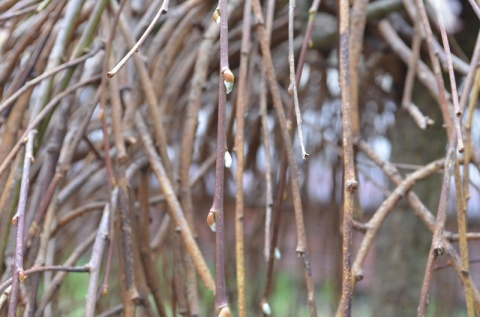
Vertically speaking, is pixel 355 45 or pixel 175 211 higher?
pixel 355 45

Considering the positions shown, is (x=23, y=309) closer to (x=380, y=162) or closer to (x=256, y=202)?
(x=380, y=162)

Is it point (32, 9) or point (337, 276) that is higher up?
point (32, 9)

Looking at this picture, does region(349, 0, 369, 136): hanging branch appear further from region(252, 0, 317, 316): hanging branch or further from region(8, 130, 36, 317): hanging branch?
region(8, 130, 36, 317): hanging branch

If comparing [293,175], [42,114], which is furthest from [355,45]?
[42,114]

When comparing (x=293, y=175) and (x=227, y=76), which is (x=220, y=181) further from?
(x=293, y=175)

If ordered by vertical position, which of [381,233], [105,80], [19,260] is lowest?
[381,233]

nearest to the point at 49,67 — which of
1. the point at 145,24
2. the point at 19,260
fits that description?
the point at 145,24

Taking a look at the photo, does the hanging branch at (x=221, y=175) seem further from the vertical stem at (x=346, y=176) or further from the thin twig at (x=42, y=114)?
the thin twig at (x=42, y=114)

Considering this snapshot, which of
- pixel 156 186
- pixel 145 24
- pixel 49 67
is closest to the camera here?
pixel 49 67
